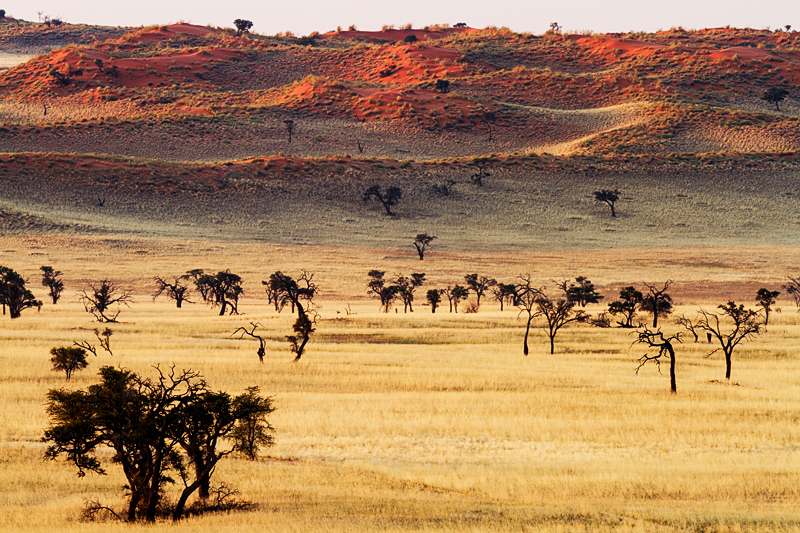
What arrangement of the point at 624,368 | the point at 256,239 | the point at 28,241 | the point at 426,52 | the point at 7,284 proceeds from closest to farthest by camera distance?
the point at 624,368 < the point at 7,284 < the point at 28,241 < the point at 256,239 < the point at 426,52

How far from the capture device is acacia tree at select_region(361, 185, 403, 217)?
105062mm

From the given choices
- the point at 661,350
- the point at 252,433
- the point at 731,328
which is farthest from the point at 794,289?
the point at 252,433

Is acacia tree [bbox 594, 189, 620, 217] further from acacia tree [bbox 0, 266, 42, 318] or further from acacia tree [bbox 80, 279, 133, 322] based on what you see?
acacia tree [bbox 0, 266, 42, 318]

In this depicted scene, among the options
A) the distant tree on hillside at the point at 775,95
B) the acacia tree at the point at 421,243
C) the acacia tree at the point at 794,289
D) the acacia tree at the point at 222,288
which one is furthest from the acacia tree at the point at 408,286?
the distant tree on hillside at the point at 775,95

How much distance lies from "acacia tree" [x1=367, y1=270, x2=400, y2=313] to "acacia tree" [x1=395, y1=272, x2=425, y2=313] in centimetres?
65

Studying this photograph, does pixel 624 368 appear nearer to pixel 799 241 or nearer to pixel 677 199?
pixel 799 241

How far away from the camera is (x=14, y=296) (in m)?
52.1

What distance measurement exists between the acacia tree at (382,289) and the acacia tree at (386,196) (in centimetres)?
3214

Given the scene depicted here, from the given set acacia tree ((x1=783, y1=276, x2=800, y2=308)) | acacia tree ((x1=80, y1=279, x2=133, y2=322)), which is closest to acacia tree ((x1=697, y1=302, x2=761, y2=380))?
acacia tree ((x1=783, y1=276, x2=800, y2=308))

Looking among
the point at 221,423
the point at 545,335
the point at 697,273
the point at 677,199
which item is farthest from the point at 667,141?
the point at 221,423

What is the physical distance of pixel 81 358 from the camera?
32.6m

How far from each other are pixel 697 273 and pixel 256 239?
43891 millimetres

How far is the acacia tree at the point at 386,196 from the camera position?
345 feet

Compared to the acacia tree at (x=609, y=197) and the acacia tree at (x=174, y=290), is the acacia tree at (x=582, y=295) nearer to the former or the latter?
the acacia tree at (x=174, y=290)
